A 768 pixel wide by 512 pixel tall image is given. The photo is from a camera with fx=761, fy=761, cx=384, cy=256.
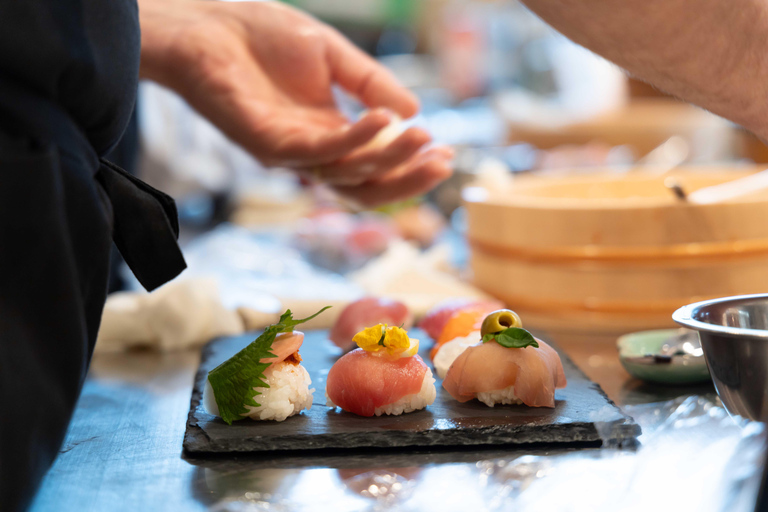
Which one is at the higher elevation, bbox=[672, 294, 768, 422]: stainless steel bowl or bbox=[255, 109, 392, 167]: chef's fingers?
bbox=[672, 294, 768, 422]: stainless steel bowl

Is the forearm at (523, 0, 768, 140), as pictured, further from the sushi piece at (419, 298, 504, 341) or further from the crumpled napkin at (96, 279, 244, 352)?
the crumpled napkin at (96, 279, 244, 352)

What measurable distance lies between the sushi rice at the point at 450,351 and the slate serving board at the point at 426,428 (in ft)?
0.50

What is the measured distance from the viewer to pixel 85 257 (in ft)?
2.86

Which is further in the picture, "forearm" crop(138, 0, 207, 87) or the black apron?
"forearm" crop(138, 0, 207, 87)

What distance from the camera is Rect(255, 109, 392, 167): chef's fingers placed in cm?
145

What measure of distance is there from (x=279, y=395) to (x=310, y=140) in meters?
0.69

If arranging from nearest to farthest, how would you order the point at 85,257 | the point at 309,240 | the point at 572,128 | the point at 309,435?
1. the point at 85,257
2. the point at 309,435
3. the point at 309,240
4. the point at 572,128

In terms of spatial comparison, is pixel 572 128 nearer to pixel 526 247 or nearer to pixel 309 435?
pixel 526 247

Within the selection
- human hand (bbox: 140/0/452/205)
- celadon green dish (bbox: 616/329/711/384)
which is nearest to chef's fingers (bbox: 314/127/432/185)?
human hand (bbox: 140/0/452/205)

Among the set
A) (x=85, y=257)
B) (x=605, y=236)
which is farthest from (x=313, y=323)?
(x=85, y=257)

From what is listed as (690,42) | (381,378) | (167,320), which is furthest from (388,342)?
(167,320)

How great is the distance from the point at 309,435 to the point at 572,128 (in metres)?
4.98

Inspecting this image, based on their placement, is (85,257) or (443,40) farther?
(443,40)

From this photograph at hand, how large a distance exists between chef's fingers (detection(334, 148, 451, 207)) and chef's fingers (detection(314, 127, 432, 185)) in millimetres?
27
